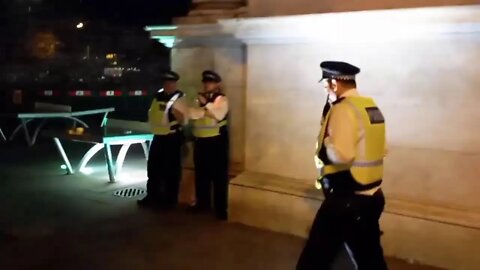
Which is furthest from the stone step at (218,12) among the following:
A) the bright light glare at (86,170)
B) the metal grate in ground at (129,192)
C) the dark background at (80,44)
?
the dark background at (80,44)

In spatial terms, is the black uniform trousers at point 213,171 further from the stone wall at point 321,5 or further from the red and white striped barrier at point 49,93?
the red and white striped barrier at point 49,93

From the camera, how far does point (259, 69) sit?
7969mm

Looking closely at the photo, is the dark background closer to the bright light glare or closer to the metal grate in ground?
the bright light glare

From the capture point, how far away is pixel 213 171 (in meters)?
8.31

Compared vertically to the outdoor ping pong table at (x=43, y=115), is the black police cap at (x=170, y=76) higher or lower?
higher

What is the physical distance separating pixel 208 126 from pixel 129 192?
2.30 meters

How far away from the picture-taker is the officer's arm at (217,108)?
8086 mm

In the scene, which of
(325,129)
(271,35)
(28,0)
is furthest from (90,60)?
(325,129)

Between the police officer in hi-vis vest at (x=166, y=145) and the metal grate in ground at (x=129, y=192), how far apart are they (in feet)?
2.17

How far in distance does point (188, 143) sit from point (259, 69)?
1.82 meters

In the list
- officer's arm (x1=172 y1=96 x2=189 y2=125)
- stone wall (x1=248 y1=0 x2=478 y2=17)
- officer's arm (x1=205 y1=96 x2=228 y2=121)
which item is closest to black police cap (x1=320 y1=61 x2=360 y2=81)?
stone wall (x1=248 y1=0 x2=478 y2=17)

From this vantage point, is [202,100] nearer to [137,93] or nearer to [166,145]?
[166,145]

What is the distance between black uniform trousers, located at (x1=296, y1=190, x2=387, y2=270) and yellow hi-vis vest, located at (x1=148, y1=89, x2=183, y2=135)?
156 inches

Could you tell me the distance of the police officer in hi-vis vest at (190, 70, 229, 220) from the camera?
8141 millimetres
